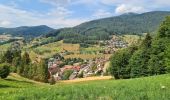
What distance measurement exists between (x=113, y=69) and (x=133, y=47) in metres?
8.47

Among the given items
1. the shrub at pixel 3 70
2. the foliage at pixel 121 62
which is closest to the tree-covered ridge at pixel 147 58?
the foliage at pixel 121 62

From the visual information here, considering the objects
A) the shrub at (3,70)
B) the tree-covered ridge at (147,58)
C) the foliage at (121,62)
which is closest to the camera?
the tree-covered ridge at (147,58)

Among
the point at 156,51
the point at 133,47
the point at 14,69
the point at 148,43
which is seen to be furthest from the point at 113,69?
the point at 14,69

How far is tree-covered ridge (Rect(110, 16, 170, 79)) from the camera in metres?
78.0

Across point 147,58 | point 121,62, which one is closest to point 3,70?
point 147,58

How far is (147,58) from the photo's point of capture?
310ft

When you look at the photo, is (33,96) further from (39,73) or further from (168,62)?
(39,73)

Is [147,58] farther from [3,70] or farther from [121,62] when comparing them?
[3,70]

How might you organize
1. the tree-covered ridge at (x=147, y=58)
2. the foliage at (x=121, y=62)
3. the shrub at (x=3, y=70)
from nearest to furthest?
the tree-covered ridge at (x=147, y=58) → the shrub at (x=3, y=70) → the foliage at (x=121, y=62)

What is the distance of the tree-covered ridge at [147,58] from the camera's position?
78000mm

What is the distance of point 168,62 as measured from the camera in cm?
7644

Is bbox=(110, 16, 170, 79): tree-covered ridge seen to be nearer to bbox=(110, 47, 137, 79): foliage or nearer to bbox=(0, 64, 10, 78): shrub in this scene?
bbox=(110, 47, 137, 79): foliage

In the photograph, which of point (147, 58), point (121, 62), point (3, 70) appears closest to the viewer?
point (3, 70)

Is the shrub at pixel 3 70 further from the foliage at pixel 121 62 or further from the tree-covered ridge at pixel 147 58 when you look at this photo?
the foliage at pixel 121 62
